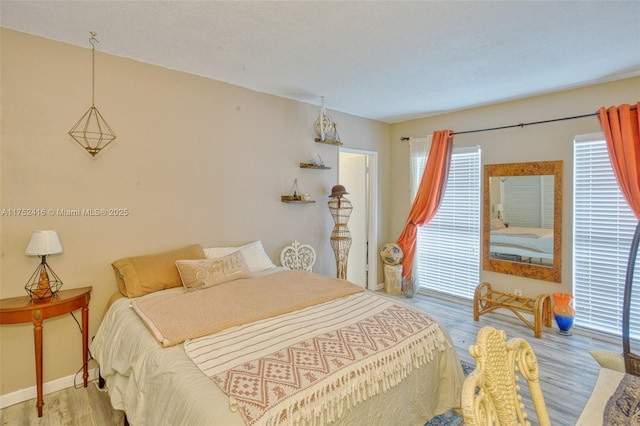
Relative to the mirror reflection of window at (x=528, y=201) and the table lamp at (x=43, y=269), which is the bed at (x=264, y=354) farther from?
the mirror reflection of window at (x=528, y=201)

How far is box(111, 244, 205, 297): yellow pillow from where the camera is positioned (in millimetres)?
2432

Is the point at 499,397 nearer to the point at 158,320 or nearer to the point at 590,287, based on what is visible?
the point at 158,320

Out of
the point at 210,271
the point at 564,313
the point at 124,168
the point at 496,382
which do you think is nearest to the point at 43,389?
the point at 210,271

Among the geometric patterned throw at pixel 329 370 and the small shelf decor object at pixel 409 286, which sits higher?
the geometric patterned throw at pixel 329 370

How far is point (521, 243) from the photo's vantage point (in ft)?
12.1

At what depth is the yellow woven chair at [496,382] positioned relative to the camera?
31.2 inches

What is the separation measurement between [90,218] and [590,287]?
4790mm

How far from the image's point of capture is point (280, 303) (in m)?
2.21

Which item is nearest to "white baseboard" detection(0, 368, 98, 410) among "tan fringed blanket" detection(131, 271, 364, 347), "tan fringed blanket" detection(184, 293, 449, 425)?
"tan fringed blanket" detection(131, 271, 364, 347)

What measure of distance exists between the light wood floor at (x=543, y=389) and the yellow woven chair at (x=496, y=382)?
147 cm

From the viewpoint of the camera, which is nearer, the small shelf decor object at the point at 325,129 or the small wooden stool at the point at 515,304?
the small wooden stool at the point at 515,304

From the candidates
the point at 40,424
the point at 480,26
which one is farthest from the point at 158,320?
the point at 480,26

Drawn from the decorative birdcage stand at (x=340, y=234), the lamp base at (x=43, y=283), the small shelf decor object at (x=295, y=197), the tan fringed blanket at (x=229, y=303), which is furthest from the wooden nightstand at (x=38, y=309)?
the decorative birdcage stand at (x=340, y=234)

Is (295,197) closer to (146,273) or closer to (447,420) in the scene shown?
(146,273)
